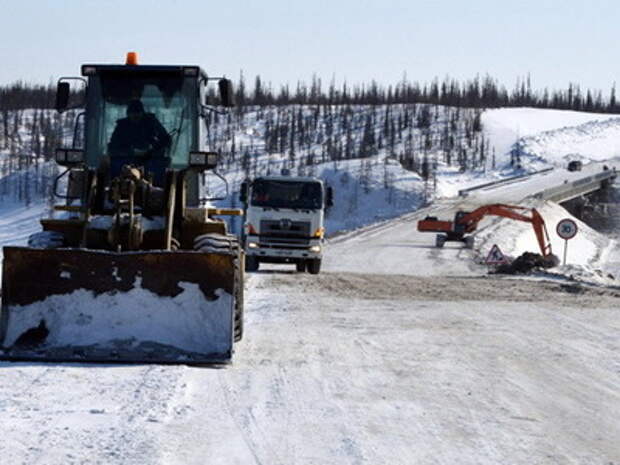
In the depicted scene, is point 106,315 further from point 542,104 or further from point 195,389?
point 542,104

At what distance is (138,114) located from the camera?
12.3m

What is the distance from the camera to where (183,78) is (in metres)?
12.3

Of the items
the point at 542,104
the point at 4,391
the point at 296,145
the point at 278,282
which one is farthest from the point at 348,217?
the point at 542,104

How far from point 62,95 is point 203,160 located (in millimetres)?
1676

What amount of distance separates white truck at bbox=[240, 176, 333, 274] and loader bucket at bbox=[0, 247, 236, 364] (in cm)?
1652

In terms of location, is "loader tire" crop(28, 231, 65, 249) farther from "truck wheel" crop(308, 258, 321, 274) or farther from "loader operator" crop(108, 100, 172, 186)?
"truck wheel" crop(308, 258, 321, 274)

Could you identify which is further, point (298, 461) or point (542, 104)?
point (542, 104)

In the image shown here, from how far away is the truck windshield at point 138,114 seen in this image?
40.0 feet

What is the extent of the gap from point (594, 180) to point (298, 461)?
77.2 metres

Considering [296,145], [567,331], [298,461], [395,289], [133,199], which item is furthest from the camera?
[296,145]

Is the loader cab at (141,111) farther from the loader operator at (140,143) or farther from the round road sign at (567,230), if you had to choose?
the round road sign at (567,230)

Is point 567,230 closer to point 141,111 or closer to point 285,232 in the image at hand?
point 285,232

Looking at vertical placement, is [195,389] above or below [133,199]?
below

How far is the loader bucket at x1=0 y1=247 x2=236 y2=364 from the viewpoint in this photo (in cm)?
989
